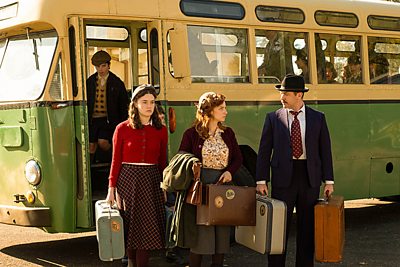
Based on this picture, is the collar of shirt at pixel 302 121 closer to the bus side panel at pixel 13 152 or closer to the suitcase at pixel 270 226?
the suitcase at pixel 270 226

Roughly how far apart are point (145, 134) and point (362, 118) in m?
4.37

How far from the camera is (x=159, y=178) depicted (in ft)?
23.8

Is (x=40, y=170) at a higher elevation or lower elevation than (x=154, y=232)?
higher

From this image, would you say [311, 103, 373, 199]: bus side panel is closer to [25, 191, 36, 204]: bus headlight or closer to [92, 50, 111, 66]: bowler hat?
[92, 50, 111, 66]: bowler hat

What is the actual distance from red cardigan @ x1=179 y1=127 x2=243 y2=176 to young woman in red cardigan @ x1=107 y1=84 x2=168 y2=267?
1.20ft

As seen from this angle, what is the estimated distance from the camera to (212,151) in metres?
6.84

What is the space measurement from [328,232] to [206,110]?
1504 millimetres

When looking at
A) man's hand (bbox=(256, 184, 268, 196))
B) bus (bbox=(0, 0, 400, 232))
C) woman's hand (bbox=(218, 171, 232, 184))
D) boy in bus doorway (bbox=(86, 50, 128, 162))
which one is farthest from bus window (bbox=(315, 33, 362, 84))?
woman's hand (bbox=(218, 171, 232, 184))

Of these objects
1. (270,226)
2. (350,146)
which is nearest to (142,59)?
(350,146)

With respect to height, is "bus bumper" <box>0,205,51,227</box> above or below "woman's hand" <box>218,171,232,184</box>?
below

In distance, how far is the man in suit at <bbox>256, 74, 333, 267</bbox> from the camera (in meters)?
7.15

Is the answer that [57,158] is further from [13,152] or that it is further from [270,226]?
[270,226]

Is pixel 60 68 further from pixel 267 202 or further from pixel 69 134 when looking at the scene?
pixel 267 202

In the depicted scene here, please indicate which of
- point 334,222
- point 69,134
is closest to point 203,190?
point 334,222
